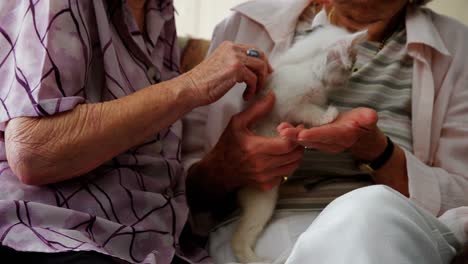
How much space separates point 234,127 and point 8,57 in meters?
0.46

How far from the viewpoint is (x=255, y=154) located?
1.08m

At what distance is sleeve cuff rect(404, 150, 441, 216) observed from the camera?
1.12 metres

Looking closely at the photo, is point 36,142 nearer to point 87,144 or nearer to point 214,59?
point 87,144

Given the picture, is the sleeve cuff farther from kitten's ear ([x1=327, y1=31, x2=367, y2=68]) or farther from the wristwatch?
kitten's ear ([x1=327, y1=31, x2=367, y2=68])

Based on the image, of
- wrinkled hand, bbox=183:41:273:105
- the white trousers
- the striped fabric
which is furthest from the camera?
the striped fabric

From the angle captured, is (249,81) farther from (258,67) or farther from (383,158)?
(383,158)

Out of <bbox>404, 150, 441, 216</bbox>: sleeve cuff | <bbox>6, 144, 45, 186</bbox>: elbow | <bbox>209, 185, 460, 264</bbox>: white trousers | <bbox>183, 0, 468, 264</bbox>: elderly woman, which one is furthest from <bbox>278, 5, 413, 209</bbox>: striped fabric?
<bbox>6, 144, 45, 186</bbox>: elbow

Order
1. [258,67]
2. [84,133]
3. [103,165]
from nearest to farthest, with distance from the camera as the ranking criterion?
[84,133] → [103,165] → [258,67]

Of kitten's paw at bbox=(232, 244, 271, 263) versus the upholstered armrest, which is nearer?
the upholstered armrest

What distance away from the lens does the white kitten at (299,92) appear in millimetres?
1081

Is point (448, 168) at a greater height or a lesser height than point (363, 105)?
lesser

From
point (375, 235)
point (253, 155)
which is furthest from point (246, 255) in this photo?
point (375, 235)

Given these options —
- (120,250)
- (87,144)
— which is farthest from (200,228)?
(87,144)

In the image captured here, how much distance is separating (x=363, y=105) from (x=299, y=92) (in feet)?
0.68
